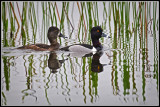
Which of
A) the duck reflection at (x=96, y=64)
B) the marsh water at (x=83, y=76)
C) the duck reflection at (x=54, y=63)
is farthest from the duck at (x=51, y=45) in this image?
the duck reflection at (x=96, y=64)

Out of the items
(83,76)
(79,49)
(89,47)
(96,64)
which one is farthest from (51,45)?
(83,76)

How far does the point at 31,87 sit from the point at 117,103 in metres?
1.57

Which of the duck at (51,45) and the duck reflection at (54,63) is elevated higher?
the duck at (51,45)

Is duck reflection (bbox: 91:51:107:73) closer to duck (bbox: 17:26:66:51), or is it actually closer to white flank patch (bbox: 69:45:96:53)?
white flank patch (bbox: 69:45:96:53)

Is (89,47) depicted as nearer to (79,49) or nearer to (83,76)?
(79,49)

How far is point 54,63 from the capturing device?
309 inches

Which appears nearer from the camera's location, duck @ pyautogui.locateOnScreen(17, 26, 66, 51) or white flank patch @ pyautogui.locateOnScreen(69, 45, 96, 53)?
duck @ pyautogui.locateOnScreen(17, 26, 66, 51)

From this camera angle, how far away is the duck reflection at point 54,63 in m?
7.18

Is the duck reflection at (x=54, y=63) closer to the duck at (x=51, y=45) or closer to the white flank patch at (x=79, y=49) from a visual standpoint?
the duck at (x=51, y=45)

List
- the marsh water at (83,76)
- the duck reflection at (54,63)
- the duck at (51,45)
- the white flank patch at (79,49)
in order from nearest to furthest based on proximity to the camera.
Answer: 1. the marsh water at (83,76)
2. the duck reflection at (54,63)
3. the duck at (51,45)
4. the white flank patch at (79,49)

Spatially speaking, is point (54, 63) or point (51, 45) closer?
point (54, 63)

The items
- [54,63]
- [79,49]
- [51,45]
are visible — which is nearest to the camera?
[54,63]

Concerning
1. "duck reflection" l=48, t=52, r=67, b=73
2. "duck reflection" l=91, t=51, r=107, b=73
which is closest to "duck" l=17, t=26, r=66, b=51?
"duck reflection" l=48, t=52, r=67, b=73

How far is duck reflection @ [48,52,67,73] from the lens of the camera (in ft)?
23.6
